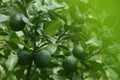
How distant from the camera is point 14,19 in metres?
1.01

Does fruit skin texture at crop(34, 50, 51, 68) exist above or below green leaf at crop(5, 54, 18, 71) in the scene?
below

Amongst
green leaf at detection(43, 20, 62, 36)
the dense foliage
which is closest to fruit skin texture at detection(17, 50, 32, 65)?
the dense foliage

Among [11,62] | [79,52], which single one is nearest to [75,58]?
[79,52]

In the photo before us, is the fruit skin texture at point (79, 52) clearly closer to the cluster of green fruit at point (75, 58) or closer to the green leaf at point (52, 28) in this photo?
the cluster of green fruit at point (75, 58)

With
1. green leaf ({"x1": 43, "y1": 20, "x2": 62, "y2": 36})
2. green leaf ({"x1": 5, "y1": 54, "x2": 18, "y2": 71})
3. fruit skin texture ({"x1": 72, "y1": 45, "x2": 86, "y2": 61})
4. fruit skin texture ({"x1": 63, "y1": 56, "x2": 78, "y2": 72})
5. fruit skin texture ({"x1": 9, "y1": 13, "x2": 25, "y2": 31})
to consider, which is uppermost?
fruit skin texture ({"x1": 9, "y1": 13, "x2": 25, "y2": 31})

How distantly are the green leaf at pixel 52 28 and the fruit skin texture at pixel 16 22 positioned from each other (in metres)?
0.13

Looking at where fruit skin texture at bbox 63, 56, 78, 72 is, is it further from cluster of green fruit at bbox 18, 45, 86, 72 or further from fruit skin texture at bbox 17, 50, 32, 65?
fruit skin texture at bbox 17, 50, 32, 65

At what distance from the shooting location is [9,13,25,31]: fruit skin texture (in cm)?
101

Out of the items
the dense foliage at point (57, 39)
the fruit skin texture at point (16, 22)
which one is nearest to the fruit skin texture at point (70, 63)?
the dense foliage at point (57, 39)

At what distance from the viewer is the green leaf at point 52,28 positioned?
1.12 meters

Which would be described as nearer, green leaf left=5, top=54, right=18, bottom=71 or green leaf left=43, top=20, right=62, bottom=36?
green leaf left=5, top=54, right=18, bottom=71

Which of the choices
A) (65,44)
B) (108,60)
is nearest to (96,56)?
(108,60)

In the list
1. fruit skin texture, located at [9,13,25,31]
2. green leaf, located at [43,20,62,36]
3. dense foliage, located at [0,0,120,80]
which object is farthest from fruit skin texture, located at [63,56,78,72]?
fruit skin texture, located at [9,13,25,31]

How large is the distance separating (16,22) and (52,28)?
17 centimetres
